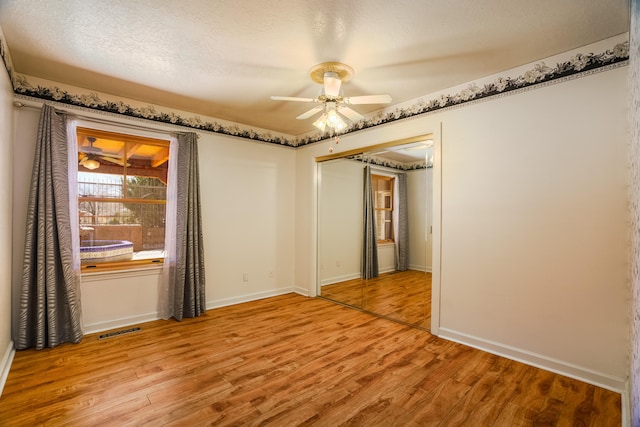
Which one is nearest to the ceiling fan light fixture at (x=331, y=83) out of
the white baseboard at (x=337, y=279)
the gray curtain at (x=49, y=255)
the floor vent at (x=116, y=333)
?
the gray curtain at (x=49, y=255)

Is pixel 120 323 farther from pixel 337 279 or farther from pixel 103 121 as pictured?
pixel 337 279

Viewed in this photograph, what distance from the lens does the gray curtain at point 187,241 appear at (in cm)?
362

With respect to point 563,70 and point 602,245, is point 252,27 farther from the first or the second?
point 602,245

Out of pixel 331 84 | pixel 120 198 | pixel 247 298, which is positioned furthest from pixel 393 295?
pixel 120 198

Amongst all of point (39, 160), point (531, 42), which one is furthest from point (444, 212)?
point (39, 160)

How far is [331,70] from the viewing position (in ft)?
8.62

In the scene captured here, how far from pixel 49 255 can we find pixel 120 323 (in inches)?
41.9

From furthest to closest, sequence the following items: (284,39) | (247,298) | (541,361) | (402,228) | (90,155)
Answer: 1. (247,298)
2. (402,228)
3. (90,155)
4. (541,361)
5. (284,39)

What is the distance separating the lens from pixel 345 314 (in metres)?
3.85

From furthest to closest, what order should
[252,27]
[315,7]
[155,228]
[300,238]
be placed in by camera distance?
[300,238] < [155,228] < [252,27] < [315,7]

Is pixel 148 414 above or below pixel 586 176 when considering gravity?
below

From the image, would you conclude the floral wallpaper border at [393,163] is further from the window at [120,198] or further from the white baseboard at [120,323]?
the white baseboard at [120,323]

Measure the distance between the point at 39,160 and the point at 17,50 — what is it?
37.7 inches

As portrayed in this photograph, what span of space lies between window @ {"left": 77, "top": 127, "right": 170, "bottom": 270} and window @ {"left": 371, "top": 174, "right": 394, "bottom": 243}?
2.95 meters
